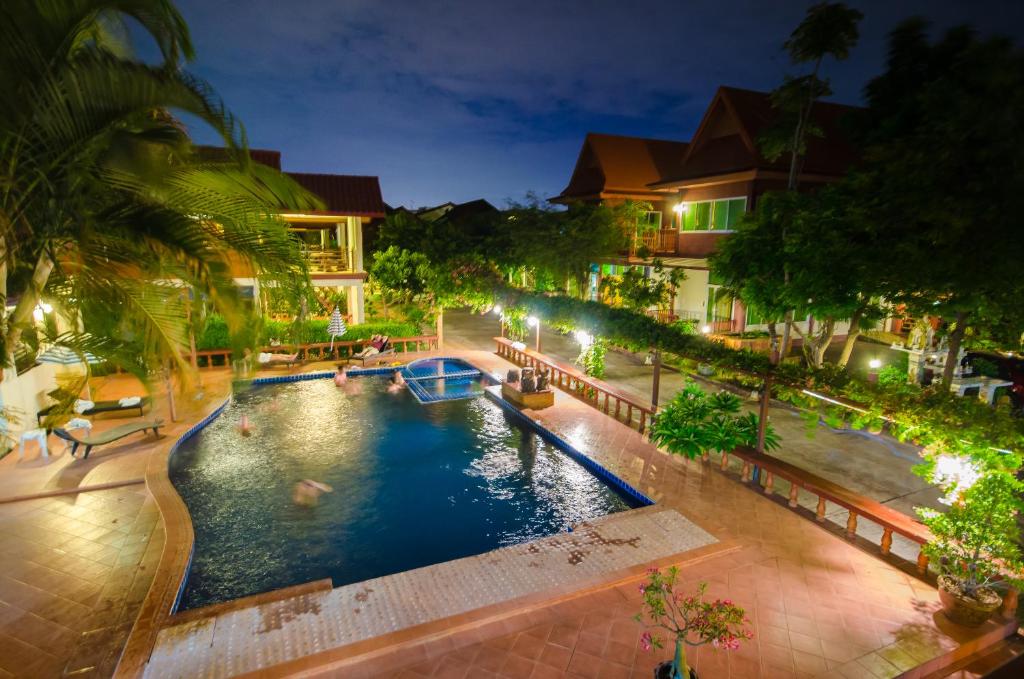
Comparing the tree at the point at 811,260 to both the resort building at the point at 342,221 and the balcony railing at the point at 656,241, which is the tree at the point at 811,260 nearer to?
the balcony railing at the point at 656,241

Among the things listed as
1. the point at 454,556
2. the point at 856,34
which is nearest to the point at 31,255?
the point at 454,556

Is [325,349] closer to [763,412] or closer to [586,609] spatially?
[763,412]

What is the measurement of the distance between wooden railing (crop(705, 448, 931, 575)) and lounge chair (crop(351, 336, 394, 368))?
12795mm

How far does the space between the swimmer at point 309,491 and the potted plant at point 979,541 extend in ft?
29.5

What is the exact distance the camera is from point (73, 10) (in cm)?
384

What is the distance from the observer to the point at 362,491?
10.3 m

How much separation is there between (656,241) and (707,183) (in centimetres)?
373

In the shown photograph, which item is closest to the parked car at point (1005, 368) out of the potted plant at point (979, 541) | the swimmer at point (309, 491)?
the potted plant at point (979, 541)

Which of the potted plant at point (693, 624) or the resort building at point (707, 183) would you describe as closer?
the potted plant at point (693, 624)

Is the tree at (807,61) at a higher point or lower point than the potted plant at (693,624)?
higher

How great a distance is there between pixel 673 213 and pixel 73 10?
2436 centimetres

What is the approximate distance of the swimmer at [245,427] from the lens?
42.6 ft

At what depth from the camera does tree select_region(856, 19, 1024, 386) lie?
7.79 m

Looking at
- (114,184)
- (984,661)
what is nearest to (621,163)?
(984,661)
